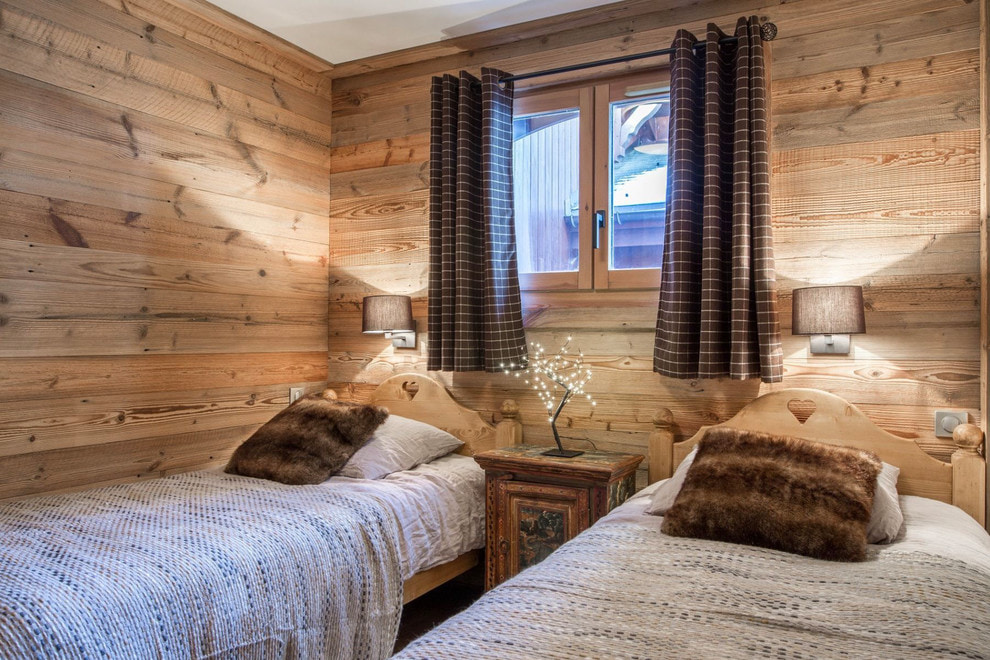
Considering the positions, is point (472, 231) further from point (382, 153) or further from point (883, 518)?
point (883, 518)

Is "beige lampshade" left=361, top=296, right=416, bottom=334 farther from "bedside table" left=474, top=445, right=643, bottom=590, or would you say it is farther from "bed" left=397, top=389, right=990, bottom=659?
"bed" left=397, top=389, right=990, bottom=659

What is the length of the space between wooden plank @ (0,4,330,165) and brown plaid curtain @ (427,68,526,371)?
77 centimetres

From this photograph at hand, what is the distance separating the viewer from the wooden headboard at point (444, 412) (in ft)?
10.3


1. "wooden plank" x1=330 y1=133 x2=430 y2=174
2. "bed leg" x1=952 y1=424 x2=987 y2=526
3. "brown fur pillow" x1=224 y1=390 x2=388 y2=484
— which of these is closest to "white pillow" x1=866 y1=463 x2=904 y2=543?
"bed leg" x1=952 y1=424 x2=987 y2=526

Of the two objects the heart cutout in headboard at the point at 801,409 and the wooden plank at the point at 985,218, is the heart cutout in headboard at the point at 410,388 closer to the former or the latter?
the heart cutout in headboard at the point at 801,409

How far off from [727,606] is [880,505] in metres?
0.73

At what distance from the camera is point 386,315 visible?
3.29 metres

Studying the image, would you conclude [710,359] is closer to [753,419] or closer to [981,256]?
[753,419]

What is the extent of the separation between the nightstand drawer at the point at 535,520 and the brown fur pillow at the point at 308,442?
0.61 meters

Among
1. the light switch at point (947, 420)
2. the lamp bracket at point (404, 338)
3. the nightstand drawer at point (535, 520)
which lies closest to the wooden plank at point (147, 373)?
the lamp bracket at point (404, 338)

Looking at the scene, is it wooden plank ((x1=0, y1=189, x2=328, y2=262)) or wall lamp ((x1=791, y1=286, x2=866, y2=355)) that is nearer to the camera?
wall lamp ((x1=791, y1=286, x2=866, y2=355))

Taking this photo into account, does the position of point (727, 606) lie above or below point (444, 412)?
below

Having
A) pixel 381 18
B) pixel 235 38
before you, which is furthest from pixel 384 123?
pixel 235 38

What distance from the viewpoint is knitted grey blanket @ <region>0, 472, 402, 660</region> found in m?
1.59
